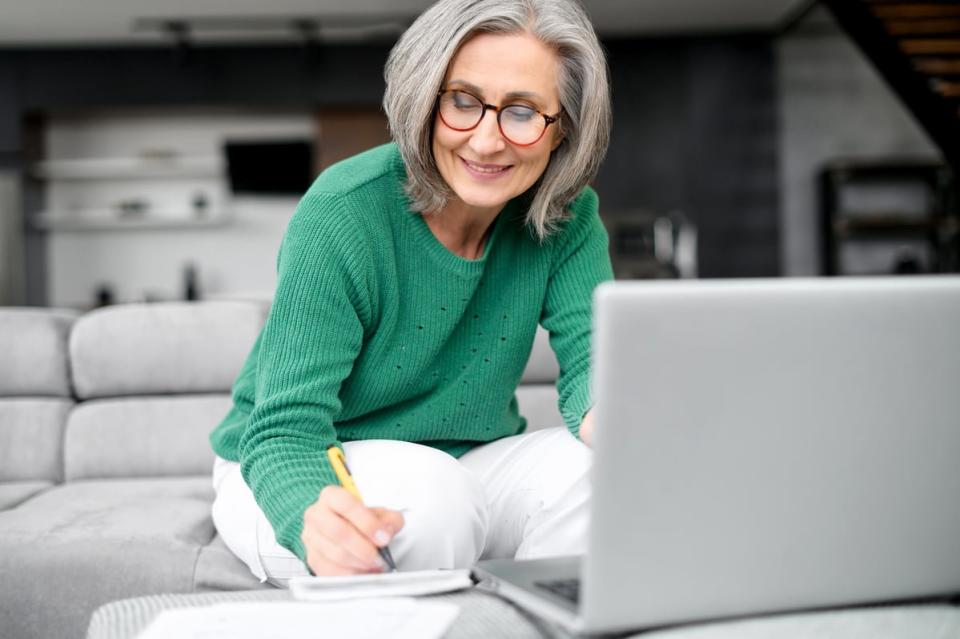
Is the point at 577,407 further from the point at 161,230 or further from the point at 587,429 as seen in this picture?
the point at 161,230

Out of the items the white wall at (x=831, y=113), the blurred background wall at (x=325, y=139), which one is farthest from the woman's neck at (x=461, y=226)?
the white wall at (x=831, y=113)

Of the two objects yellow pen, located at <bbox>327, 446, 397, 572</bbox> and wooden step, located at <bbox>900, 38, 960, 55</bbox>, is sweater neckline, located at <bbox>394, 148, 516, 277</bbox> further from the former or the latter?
wooden step, located at <bbox>900, 38, 960, 55</bbox>

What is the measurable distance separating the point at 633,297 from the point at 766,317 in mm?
108

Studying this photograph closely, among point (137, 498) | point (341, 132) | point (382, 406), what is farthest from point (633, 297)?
point (341, 132)

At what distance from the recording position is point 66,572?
1.34m

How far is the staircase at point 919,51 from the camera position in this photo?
170 inches

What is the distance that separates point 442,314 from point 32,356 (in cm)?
124

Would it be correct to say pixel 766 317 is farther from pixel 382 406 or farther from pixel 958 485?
pixel 382 406

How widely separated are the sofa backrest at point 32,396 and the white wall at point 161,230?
16.1 ft

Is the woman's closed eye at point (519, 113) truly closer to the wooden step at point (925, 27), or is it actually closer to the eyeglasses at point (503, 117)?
the eyeglasses at point (503, 117)

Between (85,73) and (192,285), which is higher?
(85,73)

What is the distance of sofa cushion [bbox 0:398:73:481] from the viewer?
79.0 inches

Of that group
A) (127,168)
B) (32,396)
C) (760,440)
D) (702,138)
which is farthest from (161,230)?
(760,440)

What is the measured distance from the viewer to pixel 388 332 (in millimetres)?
1234
